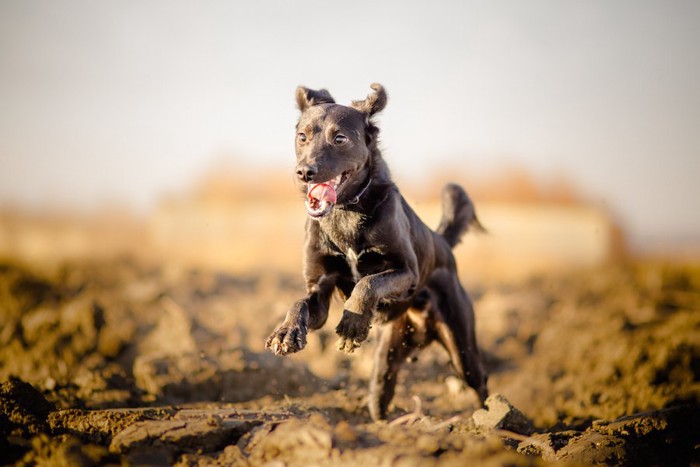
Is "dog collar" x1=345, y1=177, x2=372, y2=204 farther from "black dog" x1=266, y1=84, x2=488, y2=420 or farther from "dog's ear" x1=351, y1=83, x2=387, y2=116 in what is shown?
"dog's ear" x1=351, y1=83, x2=387, y2=116

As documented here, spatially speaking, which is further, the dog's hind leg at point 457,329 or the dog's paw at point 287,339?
the dog's hind leg at point 457,329

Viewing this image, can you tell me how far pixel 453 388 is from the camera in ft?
24.5

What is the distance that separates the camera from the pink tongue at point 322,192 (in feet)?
14.5

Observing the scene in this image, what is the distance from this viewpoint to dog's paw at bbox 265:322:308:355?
3986 mm

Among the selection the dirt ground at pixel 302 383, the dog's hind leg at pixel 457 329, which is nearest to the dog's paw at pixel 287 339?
the dirt ground at pixel 302 383

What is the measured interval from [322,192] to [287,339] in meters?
1.11

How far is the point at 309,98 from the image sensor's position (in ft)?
17.1

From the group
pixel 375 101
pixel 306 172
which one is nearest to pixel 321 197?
pixel 306 172

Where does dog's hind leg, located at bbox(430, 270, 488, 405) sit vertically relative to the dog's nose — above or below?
below

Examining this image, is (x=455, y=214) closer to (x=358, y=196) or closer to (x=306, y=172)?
(x=358, y=196)

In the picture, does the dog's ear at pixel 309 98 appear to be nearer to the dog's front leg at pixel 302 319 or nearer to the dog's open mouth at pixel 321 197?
the dog's open mouth at pixel 321 197

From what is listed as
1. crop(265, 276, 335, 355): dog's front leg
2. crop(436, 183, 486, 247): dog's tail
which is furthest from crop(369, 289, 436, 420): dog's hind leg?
crop(265, 276, 335, 355): dog's front leg

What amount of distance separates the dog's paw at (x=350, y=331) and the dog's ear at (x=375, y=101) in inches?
70.0

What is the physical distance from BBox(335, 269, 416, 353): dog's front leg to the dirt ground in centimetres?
58
